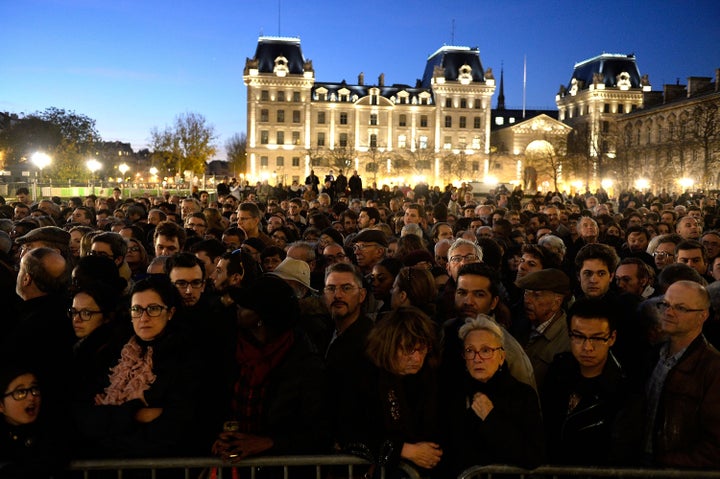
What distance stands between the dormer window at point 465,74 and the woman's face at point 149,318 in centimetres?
8538

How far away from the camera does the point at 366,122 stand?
83.5 m

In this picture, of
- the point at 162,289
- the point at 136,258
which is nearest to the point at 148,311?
the point at 162,289

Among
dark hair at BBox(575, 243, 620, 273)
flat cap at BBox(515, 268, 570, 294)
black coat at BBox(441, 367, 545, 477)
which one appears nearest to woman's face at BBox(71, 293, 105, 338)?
black coat at BBox(441, 367, 545, 477)

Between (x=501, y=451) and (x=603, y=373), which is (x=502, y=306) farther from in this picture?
(x=501, y=451)

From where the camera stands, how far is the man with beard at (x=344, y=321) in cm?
422

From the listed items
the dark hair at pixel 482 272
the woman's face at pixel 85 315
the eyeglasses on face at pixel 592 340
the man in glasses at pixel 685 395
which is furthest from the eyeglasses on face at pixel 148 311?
the man in glasses at pixel 685 395

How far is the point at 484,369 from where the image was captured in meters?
3.71

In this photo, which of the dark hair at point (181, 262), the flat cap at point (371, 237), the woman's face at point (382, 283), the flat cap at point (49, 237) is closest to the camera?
the dark hair at point (181, 262)

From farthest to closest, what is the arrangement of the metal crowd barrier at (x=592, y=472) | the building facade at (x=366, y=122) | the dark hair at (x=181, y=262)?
the building facade at (x=366, y=122) < the dark hair at (x=181, y=262) < the metal crowd barrier at (x=592, y=472)

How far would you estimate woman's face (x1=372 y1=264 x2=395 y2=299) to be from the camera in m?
6.20

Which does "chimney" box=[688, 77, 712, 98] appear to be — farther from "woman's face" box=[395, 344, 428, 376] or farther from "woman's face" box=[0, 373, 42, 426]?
"woman's face" box=[0, 373, 42, 426]

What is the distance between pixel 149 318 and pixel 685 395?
10.6 feet

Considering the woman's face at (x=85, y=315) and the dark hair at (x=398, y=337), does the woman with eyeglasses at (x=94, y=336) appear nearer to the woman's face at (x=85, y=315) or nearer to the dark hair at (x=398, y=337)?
the woman's face at (x=85, y=315)

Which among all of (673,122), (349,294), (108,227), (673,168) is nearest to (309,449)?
(349,294)
